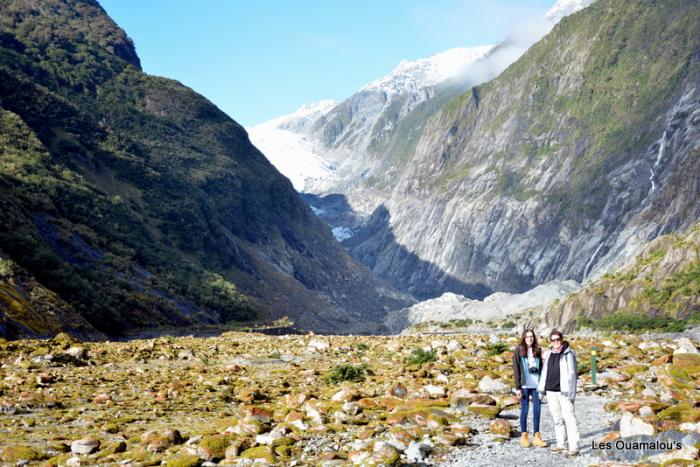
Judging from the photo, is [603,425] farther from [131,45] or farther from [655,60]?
[655,60]

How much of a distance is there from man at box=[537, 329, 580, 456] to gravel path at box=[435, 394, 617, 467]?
0.31m

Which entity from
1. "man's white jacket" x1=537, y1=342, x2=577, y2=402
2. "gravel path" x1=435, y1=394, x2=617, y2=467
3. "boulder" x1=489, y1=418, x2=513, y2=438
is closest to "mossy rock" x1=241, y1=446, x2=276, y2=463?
"gravel path" x1=435, y1=394, x2=617, y2=467

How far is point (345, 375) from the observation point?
60.0 feet

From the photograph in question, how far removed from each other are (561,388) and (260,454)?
17.3 ft

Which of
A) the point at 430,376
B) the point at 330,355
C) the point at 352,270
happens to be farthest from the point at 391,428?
the point at 352,270

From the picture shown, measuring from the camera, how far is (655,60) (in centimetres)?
18250

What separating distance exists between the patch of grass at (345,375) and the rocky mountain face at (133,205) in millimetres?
18527

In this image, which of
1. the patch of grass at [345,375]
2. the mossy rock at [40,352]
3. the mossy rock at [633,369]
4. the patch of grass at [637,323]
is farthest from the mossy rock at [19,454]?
the patch of grass at [637,323]

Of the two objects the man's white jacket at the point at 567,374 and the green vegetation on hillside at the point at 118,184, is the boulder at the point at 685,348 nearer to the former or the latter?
the man's white jacket at the point at 567,374

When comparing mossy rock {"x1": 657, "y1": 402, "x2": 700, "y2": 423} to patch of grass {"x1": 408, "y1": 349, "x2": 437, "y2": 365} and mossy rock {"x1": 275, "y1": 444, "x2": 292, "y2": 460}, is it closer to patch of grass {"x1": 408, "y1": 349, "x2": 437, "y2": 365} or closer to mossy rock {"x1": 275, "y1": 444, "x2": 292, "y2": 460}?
mossy rock {"x1": 275, "y1": 444, "x2": 292, "y2": 460}

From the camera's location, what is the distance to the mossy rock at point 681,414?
36.2 feet

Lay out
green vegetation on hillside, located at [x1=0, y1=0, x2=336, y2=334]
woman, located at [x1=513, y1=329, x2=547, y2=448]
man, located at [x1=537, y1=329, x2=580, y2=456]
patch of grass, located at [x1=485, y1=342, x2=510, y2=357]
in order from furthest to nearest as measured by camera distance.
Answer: green vegetation on hillside, located at [x1=0, y1=0, x2=336, y2=334], patch of grass, located at [x1=485, y1=342, x2=510, y2=357], woman, located at [x1=513, y1=329, x2=547, y2=448], man, located at [x1=537, y1=329, x2=580, y2=456]

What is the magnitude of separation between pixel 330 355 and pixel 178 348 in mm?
6069

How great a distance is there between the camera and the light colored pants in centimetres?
1079
